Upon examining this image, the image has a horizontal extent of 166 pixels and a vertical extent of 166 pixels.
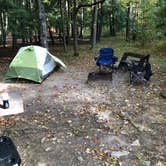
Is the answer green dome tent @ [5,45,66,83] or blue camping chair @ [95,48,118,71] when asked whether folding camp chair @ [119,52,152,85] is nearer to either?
blue camping chair @ [95,48,118,71]

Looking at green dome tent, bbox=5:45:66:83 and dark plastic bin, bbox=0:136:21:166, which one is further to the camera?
green dome tent, bbox=5:45:66:83

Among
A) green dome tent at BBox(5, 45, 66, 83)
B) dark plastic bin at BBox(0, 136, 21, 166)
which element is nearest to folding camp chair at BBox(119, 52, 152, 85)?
green dome tent at BBox(5, 45, 66, 83)

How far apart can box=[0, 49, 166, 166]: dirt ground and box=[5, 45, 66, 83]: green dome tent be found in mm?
352

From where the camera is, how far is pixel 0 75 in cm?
938

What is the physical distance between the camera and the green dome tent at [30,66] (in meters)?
8.33

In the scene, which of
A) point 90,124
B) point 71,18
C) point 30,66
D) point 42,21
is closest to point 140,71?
point 90,124

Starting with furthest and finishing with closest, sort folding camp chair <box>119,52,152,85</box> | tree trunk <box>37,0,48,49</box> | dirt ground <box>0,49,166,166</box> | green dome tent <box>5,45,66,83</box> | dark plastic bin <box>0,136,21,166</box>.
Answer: tree trunk <box>37,0,48,49</box>, green dome tent <box>5,45,66,83</box>, folding camp chair <box>119,52,152,85</box>, dirt ground <box>0,49,166,166</box>, dark plastic bin <box>0,136,21,166</box>

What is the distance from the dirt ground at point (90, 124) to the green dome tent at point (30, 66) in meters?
0.35

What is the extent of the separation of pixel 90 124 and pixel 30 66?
3761 mm

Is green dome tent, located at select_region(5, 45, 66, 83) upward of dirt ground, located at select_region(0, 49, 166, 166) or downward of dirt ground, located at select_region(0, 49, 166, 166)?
upward

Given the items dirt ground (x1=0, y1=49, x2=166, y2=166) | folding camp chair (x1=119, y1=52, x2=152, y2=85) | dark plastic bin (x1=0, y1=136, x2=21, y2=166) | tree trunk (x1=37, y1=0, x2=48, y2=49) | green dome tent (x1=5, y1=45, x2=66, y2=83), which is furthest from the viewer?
tree trunk (x1=37, y1=0, x2=48, y2=49)

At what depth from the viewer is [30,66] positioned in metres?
8.33

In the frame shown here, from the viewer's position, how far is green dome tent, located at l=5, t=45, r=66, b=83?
27.3 feet

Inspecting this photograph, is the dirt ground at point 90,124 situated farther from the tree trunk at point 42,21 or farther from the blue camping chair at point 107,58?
the tree trunk at point 42,21
